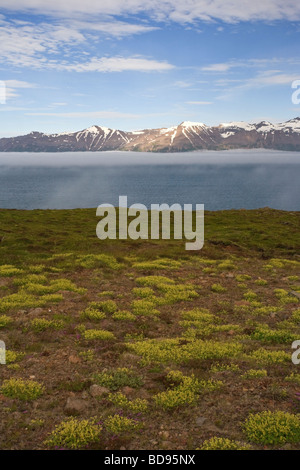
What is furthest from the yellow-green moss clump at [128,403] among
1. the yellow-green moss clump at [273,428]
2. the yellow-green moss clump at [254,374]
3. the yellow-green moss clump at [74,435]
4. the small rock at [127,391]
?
the yellow-green moss clump at [254,374]

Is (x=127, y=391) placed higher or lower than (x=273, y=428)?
lower

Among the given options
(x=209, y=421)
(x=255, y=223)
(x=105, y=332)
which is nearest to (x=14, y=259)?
(x=105, y=332)

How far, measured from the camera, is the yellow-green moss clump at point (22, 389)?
34.8 feet

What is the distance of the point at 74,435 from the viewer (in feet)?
28.9

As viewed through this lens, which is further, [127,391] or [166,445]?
[127,391]

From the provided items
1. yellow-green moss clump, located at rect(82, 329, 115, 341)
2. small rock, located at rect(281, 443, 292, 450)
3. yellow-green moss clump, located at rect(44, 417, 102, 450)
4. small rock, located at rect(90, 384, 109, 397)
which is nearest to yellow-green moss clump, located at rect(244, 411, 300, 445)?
small rock, located at rect(281, 443, 292, 450)

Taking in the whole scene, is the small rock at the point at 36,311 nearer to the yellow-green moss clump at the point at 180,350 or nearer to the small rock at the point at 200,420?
the yellow-green moss clump at the point at 180,350

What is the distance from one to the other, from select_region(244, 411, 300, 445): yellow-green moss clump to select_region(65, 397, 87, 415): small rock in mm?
4747

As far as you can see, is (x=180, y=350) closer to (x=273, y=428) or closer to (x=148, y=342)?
(x=148, y=342)

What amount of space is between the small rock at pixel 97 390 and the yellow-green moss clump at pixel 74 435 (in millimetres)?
1425

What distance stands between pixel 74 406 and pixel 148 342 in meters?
4.74

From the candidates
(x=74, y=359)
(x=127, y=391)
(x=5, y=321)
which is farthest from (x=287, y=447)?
(x=5, y=321)
